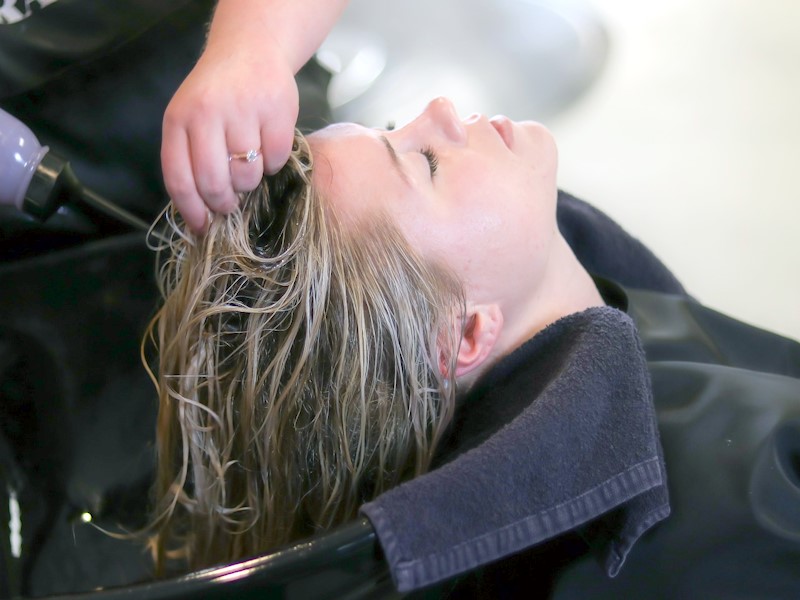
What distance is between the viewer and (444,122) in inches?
26.8

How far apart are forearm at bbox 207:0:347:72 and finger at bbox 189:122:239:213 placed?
12 centimetres

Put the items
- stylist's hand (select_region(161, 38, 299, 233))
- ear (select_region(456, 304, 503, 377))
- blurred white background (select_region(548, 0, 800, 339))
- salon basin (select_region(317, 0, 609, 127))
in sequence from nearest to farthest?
stylist's hand (select_region(161, 38, 299, 233)), ear (select_region(456, 304, 503, 377)), blurred white background (select_region(548, 0, 800, 339)), salon basin (select_region(317, 0, 609, 127))

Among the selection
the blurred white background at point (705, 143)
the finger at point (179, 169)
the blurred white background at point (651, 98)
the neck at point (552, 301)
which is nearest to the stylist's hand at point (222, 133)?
the finger at point (179, 169)

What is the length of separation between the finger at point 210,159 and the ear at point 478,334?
9.4 inches

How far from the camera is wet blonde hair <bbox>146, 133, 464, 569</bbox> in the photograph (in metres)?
0.61

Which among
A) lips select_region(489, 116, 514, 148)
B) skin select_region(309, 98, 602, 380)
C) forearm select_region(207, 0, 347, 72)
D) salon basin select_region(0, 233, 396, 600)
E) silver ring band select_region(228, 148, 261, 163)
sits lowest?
salon basin select_region(0, 233, 396, 600)

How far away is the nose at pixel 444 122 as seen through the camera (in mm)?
675

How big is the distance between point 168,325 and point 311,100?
400mm

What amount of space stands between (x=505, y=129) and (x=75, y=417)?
0.56m

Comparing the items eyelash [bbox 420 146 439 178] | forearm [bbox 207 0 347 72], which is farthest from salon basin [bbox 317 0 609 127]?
eyelash [bbox 420 146 439 178]

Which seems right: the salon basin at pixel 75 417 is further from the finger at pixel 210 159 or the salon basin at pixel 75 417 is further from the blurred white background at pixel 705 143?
the blurred white background at pixel 705 143

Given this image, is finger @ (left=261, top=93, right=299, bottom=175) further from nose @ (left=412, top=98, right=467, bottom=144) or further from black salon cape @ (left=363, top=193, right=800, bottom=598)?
black salon cape @ (left=363, top=193, right=800, bottom=598)

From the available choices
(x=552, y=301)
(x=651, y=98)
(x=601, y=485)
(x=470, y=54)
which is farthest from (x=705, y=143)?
(x=601, y=485)

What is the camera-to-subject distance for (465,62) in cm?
125
